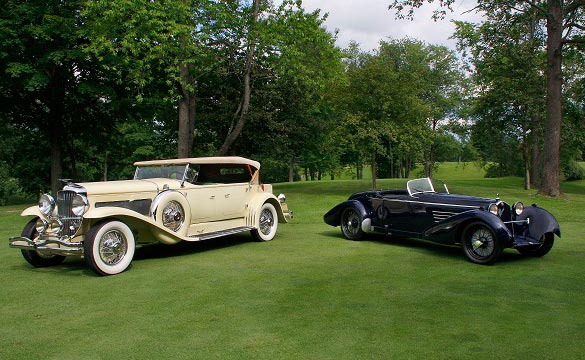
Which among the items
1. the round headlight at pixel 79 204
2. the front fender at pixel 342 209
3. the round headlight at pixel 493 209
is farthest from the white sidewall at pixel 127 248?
the round headlight at pixel 493 209

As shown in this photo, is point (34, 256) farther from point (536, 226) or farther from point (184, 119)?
point (184, 119)

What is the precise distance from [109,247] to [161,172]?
7.77 feet

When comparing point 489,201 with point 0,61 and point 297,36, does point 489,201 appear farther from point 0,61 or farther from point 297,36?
point 0,61

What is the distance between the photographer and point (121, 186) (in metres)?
8.04

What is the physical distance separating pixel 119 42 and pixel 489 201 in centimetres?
1575

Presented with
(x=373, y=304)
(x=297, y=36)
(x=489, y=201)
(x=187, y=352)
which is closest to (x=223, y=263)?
(x=373, y=304)

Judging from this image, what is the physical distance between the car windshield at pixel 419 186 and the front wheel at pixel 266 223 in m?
3.00

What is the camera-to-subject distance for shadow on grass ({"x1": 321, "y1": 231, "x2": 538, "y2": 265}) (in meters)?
8.25

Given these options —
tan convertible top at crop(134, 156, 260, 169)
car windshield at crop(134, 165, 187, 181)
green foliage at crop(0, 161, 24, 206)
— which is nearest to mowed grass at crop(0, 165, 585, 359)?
car windshield at crop(134, 165, 187, 181)

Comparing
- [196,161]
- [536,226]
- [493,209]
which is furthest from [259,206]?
[536,226]

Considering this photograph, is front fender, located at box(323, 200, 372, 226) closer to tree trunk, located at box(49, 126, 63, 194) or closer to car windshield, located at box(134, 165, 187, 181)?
car windshield, located at box(134, 165, 187, 181)

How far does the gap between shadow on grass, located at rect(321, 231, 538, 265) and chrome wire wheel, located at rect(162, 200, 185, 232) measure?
11.9 feet

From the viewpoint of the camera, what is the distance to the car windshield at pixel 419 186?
941 cm

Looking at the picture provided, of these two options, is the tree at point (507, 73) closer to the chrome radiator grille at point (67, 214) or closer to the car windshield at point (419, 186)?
the car windshield at point (419, 186)
